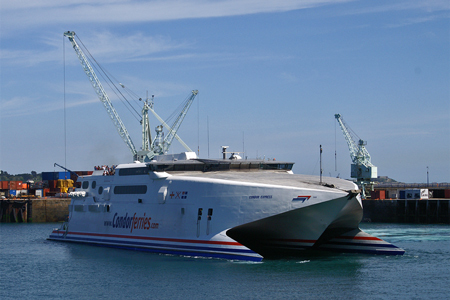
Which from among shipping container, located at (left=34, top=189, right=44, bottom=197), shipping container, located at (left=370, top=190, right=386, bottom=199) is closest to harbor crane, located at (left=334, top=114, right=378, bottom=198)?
shipping container, located at (left=370, top=190, right=386, bottom=199)

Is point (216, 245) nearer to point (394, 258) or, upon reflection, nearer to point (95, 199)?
point (394, 258)

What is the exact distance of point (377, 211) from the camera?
7656cm

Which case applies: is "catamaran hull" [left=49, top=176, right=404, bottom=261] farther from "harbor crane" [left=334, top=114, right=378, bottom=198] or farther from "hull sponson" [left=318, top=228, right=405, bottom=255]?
"harbor crane" [left=334, top=114, right=378, bottom=198]

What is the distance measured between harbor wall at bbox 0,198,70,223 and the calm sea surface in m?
47.1


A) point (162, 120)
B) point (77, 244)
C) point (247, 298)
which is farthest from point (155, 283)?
point (162, 120)

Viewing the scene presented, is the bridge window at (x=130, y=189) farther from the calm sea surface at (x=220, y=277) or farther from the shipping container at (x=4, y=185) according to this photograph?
the shipping container at (x=4, y=185)

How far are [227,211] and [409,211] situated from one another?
4906cm

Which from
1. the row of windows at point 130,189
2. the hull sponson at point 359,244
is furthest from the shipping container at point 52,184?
the hull sponson at point 359,244

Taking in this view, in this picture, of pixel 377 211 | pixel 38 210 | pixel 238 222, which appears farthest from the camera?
pixel 38 210

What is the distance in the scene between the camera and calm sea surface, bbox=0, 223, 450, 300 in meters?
25.0

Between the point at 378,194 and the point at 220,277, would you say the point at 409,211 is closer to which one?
the point at 378,194

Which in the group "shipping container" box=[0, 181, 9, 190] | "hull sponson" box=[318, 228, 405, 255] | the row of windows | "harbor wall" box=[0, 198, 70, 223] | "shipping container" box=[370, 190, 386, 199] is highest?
the row of windows

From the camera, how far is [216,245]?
31.3 meters

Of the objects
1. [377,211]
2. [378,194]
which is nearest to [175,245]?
[377,211]
